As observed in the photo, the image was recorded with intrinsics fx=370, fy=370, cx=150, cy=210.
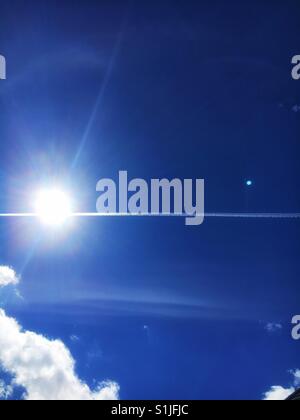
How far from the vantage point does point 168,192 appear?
491cm

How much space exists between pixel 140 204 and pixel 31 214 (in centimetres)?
149
